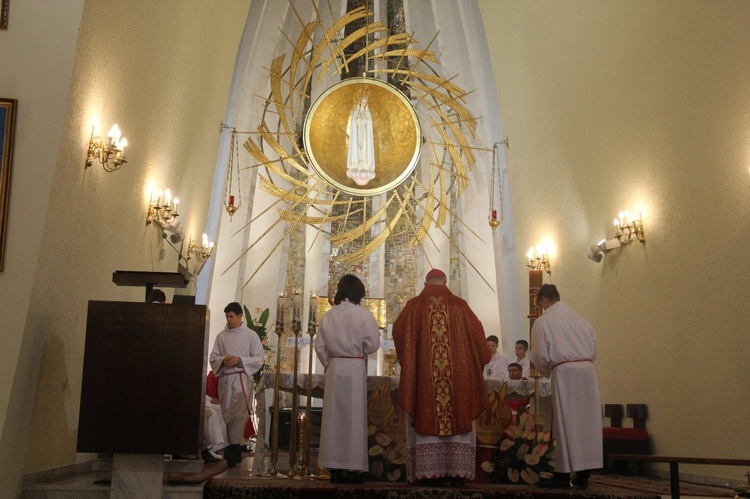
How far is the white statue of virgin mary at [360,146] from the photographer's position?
11406mm

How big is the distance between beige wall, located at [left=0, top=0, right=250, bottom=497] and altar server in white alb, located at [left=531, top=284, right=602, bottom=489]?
336cm

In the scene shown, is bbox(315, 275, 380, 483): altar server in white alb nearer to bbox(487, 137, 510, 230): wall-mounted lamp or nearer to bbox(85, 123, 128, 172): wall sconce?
bbox(85, 123, 128, 172): wall sconce

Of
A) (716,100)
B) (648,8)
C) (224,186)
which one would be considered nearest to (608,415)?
(716,100)

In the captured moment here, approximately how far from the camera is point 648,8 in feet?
23.3

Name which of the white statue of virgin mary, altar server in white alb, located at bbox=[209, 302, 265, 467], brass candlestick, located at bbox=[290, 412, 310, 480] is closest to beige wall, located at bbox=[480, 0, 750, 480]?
the white statue of virgin mary

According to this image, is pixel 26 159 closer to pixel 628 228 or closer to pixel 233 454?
pixel 233 454

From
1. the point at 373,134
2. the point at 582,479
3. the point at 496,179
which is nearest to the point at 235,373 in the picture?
the point at 582,479

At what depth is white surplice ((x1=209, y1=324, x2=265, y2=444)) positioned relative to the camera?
674cm

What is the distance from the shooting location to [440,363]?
5.35 metres

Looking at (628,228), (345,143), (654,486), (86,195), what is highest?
(345,143)

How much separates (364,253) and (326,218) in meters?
0.87

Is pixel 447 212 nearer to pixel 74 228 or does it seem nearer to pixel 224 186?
pixel 224 186

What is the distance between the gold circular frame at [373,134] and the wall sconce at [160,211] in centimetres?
393

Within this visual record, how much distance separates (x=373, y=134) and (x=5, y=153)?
746cm
